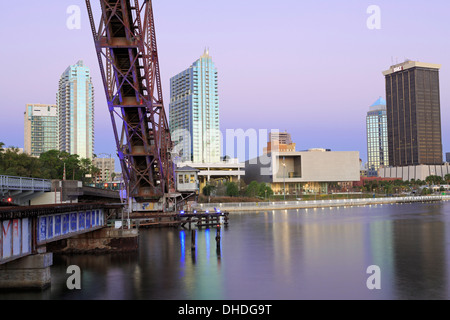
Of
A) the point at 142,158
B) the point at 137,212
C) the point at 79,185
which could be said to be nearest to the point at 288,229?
the point at 137,212

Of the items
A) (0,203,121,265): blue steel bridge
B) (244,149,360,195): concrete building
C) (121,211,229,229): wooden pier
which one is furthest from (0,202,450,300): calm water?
(244,149,360,195): concrete building

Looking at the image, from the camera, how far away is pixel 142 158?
45406 millimetres

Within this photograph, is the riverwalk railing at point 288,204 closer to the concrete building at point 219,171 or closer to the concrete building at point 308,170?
the concrete building at point 308,170

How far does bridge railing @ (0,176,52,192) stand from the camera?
3123cm

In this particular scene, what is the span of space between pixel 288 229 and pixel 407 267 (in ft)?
96.1

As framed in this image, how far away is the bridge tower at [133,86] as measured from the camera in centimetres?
3647

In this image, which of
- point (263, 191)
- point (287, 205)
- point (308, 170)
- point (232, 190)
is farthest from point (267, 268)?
point (308, 170)

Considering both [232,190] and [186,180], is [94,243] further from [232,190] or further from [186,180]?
[232,190]

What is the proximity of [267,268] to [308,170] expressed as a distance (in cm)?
12866

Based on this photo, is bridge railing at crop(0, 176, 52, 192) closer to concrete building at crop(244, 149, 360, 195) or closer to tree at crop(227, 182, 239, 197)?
tree at crop(227, 182, 239, 197)

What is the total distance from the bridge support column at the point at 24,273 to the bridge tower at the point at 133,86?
1707cm

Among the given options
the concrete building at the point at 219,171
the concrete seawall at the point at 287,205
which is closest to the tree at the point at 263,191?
the concrete seawall at the point at 287,205

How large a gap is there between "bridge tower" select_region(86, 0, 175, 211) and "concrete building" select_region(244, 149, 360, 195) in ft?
378
